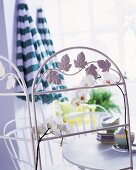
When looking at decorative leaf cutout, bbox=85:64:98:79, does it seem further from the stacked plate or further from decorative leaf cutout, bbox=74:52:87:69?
the stacked plate

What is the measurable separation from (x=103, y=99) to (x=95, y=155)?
2.45 m

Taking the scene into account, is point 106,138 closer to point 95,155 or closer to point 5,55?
point 95,155

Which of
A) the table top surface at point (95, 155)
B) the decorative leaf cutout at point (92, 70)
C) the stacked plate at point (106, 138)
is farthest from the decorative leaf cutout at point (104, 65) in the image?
the stacked plate at point (106, 138)

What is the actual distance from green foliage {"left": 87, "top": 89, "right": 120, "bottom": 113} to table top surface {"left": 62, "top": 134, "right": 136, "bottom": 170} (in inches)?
80.8

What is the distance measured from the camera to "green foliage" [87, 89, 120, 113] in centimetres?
405

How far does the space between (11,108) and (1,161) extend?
47cm

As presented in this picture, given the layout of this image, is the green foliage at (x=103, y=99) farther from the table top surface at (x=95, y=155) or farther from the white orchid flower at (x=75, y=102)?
the white orchid flower at (x=75, y=102)

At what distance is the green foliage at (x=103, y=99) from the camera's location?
4.05 metres

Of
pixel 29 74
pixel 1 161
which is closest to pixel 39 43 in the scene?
pixel 29 74

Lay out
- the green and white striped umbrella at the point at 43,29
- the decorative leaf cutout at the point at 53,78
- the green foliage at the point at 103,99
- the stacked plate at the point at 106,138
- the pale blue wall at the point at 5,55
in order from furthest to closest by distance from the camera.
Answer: the green foliage at the point at 103,99 < the green and white striped umbrella at the point at 43,29 < the pale blue wall at the point at 5,55 < the stacked plate at the point at 106,138 < the decorative leaf cutout at the point at 53,78

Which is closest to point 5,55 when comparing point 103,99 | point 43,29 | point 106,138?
point 43,29

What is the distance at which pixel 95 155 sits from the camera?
1680mm

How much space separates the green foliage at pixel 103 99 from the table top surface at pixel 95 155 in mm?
2052

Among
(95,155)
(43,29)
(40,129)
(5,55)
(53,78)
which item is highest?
(43,29)
